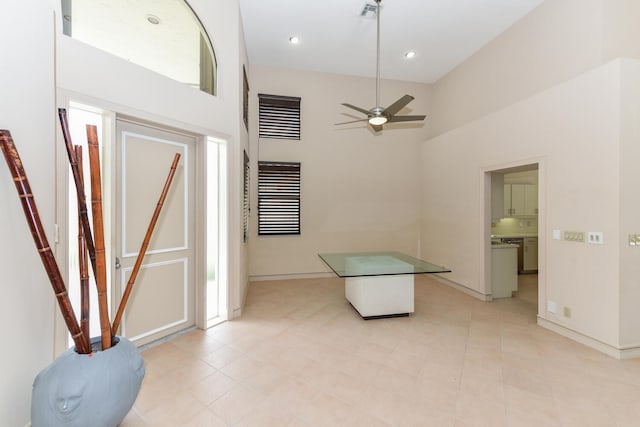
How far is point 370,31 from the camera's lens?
4.45 meters

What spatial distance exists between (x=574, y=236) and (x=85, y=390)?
14.5 ft

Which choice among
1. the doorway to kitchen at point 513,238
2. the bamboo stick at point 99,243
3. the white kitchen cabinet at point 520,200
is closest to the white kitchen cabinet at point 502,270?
the doorway to kitchen at point 513,238

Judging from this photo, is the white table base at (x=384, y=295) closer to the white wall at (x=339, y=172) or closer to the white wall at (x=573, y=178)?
the white wall at (x=573, y=178)

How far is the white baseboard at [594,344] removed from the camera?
8.81 feet

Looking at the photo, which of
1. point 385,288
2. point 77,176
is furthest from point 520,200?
point 77,176

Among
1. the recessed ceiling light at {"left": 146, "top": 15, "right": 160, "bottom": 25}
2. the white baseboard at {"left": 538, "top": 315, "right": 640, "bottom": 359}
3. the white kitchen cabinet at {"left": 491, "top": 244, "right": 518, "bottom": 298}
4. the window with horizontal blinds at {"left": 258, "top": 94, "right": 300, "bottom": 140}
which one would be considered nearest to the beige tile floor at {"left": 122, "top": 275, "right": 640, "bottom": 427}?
the white baseboard at {"left": 538, "top": 315, "right": 640, "bottom": 359}

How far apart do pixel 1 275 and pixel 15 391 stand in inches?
27.1

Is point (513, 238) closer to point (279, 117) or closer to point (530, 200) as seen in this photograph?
point (530, 200)

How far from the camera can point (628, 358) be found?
2.69 metres

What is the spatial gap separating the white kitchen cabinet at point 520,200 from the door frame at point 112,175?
6102mm

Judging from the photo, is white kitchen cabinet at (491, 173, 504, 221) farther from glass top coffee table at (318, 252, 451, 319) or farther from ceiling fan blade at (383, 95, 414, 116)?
ceiling fan blade at (383, 95, 414, 116)

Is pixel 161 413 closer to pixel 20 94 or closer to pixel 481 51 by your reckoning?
pixel 20 94

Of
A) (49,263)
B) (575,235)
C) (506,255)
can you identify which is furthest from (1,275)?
(506,255)

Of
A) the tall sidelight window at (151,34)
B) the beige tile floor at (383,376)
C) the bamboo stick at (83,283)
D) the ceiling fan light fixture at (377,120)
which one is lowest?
the beige tile floor at (383,376)
